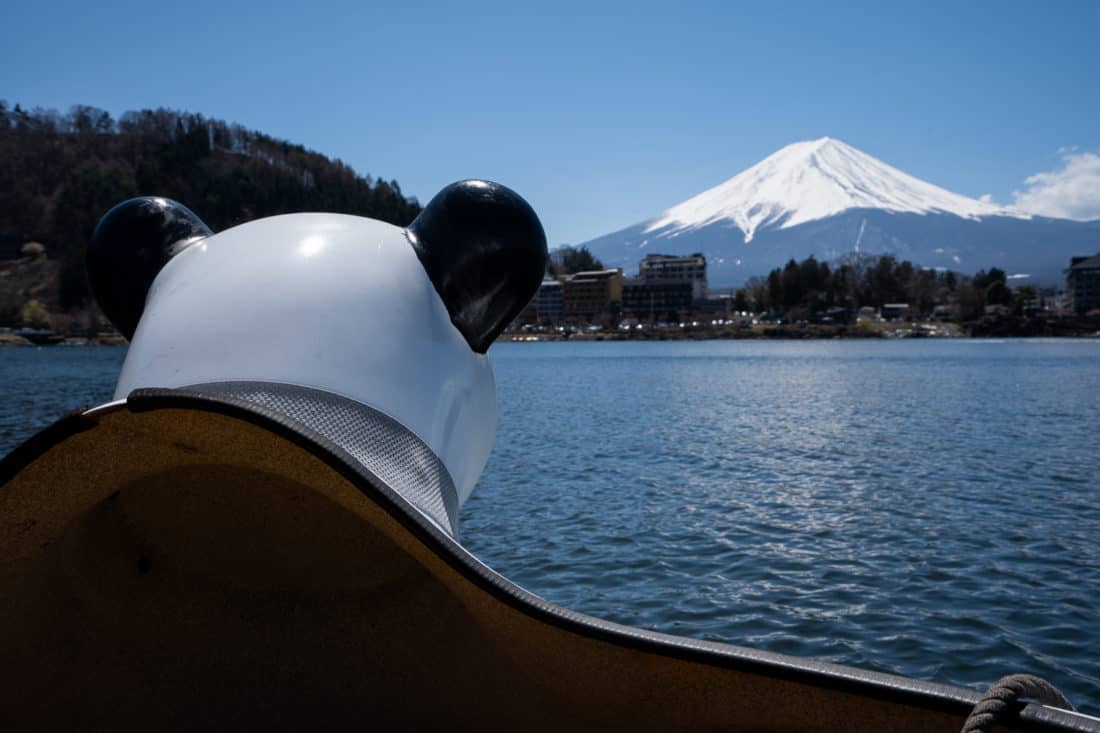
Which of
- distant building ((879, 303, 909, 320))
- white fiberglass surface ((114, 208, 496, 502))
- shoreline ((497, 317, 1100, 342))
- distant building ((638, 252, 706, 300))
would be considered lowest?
shoreline ((497, 317, 1100, 342))

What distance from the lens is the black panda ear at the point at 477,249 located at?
2.35 metres

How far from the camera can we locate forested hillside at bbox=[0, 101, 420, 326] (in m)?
102

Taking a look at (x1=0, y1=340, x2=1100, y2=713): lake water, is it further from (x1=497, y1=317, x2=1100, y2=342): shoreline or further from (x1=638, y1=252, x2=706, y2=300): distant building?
(x1=638, y1=252, x2=706, y2=300): distant building

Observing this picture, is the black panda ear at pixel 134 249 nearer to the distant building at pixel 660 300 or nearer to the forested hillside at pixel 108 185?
the forested hillside at pixel 108 185

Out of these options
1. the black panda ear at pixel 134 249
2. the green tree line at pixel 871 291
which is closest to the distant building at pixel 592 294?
the green tree line at pixel 871 291

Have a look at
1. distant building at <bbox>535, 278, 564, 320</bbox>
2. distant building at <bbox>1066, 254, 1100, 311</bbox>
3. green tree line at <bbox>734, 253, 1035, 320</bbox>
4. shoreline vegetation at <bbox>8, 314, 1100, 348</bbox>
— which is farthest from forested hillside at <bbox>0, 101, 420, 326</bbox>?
distant building at <bbox>1066, 254, 1100, 311</bbox>

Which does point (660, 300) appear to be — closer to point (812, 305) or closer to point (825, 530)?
point (812, 305)

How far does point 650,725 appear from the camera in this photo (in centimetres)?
162

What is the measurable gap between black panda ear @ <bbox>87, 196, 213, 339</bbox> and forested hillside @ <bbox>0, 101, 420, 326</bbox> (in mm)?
102046

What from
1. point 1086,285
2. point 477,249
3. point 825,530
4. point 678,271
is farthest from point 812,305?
point 477,249

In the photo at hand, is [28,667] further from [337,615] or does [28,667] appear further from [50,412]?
[50,412]

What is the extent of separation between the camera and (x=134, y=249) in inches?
98.0

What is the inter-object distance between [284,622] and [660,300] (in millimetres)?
130612

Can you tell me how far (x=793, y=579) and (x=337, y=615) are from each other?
242 inches
